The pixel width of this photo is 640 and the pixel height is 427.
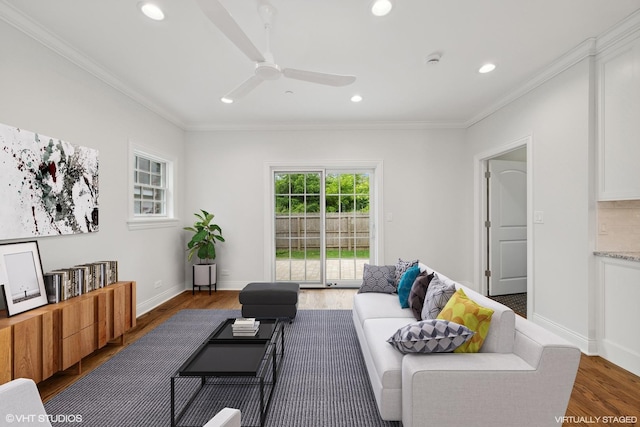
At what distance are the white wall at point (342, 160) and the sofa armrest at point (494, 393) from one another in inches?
133

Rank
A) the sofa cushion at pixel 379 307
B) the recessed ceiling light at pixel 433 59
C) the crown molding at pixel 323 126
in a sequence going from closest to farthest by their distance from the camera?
1. the sofa cushion at pixel 379 307
2. the recessed ceiling light at pixel 433 59
3. the crown molding at pixel 323 126

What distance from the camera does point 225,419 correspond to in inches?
39.8

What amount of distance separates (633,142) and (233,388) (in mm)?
3613

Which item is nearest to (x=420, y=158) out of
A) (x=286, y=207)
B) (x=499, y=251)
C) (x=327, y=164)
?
(x=327, y=164)

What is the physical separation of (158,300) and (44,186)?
7.20 feet

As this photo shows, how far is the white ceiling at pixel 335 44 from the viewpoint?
2166 mm

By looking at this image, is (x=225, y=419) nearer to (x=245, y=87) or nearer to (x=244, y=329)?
(x=244, y=329)

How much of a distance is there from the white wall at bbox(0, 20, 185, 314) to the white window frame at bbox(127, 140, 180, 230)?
2.7 inches

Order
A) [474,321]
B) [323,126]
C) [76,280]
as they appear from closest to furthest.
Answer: [474,321]
[76,280]
[323,126]

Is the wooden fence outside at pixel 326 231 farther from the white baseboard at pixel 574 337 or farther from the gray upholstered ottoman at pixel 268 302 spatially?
the white baseboard at pixel 574 337

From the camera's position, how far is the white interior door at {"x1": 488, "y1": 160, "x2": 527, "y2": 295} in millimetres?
4500

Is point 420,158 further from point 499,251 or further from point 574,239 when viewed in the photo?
point 574,239

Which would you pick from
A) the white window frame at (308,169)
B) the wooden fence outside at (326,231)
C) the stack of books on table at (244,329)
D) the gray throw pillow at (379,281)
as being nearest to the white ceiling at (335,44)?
the white window frame at (308,169)

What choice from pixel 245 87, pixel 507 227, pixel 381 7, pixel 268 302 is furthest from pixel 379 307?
pixel 507 227
